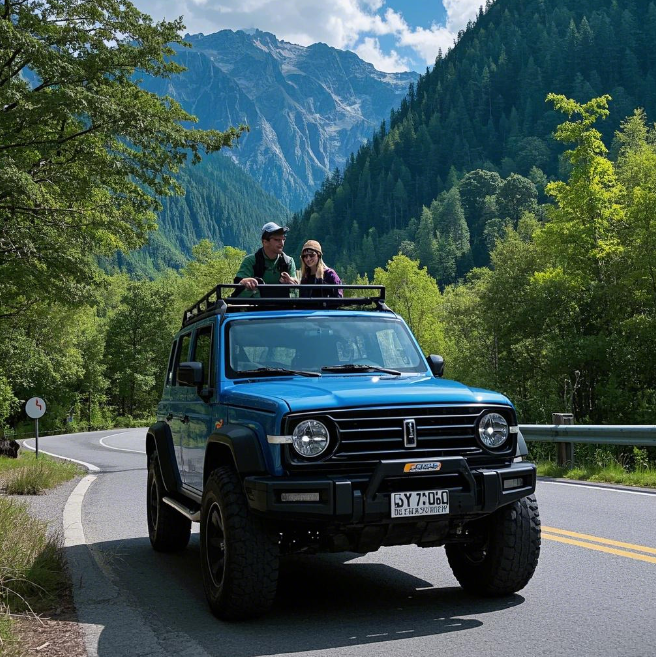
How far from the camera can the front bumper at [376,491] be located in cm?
503

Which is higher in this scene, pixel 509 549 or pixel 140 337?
pixel 140 337

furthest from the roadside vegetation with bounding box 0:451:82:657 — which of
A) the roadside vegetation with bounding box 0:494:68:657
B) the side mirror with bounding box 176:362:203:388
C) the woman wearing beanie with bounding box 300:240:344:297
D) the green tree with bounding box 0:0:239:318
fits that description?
the green tree with bounding box 0:0:239:318

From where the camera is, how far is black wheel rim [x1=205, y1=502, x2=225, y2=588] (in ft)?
18.2

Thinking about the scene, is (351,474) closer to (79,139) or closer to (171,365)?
(171,365)

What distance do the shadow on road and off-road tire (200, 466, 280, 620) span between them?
147mm

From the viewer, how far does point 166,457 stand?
26.0 feet

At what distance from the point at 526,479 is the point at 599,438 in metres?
9.28

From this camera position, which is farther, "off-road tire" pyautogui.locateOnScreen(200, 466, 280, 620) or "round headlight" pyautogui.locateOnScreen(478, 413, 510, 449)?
"round headlight" pyautogui.locateOnScreen(478, 413, 510, 449)

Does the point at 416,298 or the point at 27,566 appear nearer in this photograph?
the point at 27,566

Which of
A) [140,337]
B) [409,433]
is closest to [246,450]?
[409,433]

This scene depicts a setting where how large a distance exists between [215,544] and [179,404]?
2.19 meters

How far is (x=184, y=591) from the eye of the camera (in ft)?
21.5

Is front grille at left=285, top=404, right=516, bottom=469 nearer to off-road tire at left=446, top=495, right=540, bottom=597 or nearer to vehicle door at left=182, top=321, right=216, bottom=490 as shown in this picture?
off-road tire at left=446, top=495, right=540, bottom=597

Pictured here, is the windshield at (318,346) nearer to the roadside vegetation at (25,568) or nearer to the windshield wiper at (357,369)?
the windshield wiper at (357,369)
